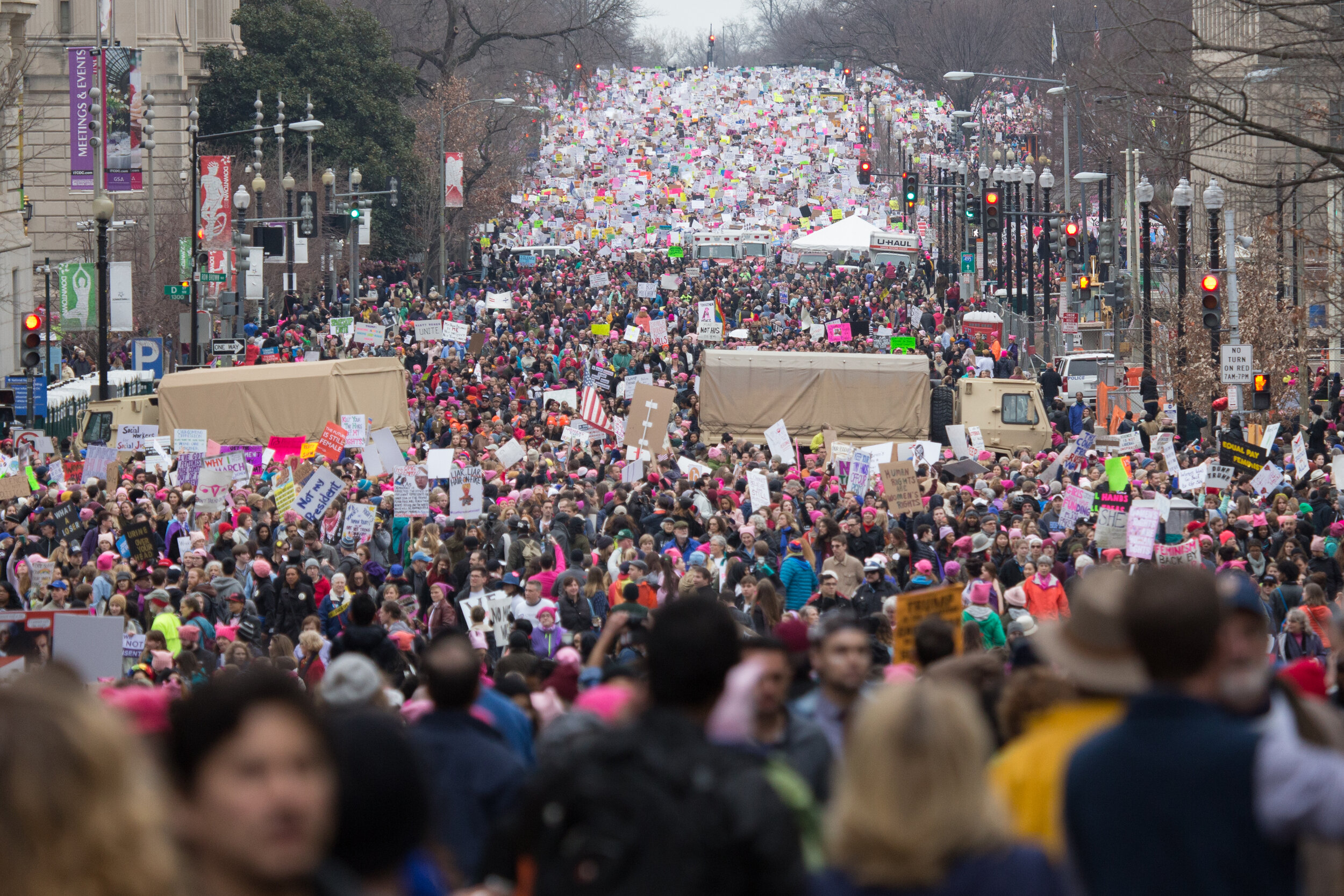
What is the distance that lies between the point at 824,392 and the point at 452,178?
32466 mm

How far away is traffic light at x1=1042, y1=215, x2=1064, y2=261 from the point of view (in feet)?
156

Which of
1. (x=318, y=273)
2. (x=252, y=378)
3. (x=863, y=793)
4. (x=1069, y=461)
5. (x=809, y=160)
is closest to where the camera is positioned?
(x=863, y=793)

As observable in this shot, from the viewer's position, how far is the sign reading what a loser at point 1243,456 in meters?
21.0

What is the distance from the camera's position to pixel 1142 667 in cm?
385

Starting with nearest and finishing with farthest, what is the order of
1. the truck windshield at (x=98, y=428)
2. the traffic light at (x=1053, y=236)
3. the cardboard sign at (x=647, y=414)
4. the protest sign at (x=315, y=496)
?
the protest sign at (x=315, y=496), the cardboard sign at (x=647, y=414), the truck windshield at (x=98, y=428), the traffic light at (x=1053, y=236)

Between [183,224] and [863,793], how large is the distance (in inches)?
2029

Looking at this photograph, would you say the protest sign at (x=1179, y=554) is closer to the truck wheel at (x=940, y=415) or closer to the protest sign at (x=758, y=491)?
the protest sign at (x=758, y=491)

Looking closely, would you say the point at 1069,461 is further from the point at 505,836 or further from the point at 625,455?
the point at 505,836

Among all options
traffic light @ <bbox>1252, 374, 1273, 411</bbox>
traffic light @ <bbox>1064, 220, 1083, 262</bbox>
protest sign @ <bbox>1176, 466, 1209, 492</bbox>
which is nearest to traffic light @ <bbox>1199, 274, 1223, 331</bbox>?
traffic light @ <bbox>1252, 374, 1273, 411</bbox>

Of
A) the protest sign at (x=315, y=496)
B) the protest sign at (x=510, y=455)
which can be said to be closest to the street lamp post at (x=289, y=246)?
Answer: the protest sign at (x=510, y=455)

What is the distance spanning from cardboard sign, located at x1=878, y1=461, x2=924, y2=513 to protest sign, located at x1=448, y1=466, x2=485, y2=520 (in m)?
4.06

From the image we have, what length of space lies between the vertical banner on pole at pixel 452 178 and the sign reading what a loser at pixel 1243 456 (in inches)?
1689

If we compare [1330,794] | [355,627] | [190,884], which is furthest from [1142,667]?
[355,627]

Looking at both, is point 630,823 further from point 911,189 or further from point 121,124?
point 911,189
